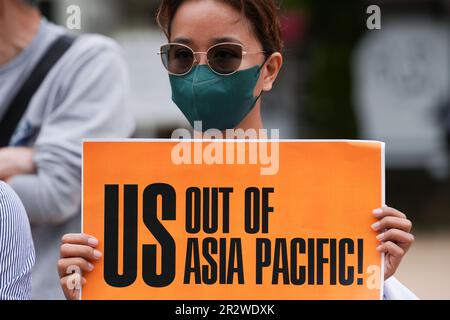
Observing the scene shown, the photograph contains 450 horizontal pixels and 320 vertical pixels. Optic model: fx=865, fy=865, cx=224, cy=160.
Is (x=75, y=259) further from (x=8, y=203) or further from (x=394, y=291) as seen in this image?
(x=394, y=291)

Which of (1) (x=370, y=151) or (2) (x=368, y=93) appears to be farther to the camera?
(2) (x=368, y=93)

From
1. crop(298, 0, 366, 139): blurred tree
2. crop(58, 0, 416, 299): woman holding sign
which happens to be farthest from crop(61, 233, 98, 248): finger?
crop(298, 0, 366, 139): blurred tree

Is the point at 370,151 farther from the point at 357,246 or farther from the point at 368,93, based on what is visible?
the point at 368,93

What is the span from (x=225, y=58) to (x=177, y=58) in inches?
5.1

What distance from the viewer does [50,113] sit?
302cm

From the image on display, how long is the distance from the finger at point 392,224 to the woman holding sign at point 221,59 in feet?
0.56

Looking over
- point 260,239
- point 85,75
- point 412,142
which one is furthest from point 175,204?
point 412,142

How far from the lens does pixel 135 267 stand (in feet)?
7.08

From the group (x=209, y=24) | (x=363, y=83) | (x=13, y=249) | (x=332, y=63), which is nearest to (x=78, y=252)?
(x=13, y=249)

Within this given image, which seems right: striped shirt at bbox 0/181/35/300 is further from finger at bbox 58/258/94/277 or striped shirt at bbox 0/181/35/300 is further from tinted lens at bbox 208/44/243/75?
tinted lens at bbox 208/44/243/75

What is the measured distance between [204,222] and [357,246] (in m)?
0.38

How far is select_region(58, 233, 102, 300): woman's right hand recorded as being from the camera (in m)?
2.10

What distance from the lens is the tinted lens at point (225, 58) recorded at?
2.27 m

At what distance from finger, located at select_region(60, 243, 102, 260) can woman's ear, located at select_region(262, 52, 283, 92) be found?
2.24 ft
